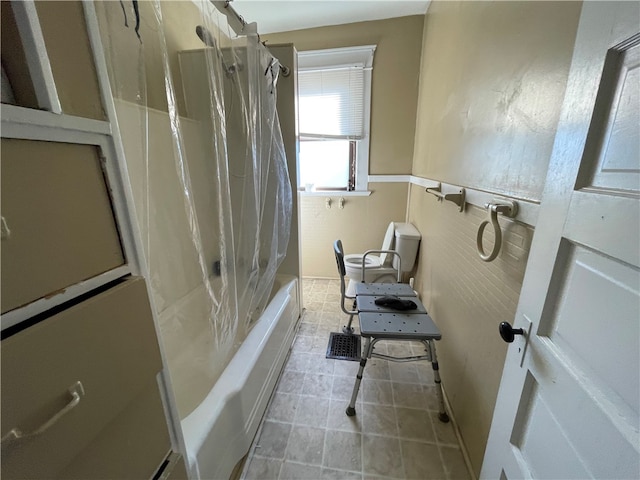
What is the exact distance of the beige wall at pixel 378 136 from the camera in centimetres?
232

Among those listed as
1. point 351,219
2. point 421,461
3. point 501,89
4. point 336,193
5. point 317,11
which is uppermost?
point 317,11

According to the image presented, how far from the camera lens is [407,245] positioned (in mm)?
2234

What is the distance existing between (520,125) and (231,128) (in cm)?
141

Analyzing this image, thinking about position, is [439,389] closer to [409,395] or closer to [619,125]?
[409,395]

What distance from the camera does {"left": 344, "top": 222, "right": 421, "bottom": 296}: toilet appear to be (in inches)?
87.9

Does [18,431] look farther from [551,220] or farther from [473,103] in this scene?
[473,103]

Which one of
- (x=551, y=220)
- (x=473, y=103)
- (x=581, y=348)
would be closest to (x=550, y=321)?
(x=581, y=348)

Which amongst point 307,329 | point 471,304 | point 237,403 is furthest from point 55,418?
point 307,329

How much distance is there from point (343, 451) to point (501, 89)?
169cm

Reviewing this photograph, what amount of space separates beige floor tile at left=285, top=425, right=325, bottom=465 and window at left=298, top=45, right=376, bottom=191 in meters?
2.00

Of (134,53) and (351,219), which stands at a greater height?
(134,53)

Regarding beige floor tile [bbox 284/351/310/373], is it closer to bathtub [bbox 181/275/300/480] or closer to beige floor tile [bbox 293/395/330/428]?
bathtub [bbox 181/275/300/480]

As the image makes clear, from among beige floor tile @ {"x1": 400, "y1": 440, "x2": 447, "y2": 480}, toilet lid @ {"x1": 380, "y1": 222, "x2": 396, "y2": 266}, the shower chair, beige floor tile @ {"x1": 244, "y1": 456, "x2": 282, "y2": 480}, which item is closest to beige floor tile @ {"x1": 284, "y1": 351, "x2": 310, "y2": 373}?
the shower chair

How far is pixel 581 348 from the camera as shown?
49 centimetres
